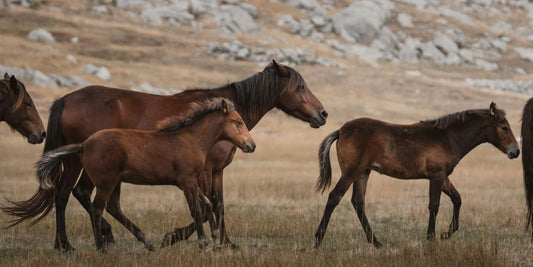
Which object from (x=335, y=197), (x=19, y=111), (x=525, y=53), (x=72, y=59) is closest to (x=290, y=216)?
(x=335, y=197)

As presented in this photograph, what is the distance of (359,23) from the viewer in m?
108

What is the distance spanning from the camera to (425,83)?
74.8 m

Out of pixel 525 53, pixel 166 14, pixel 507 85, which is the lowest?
pixel 166 14

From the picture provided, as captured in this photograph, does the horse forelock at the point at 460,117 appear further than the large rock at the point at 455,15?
No

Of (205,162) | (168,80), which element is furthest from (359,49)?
(205,162)

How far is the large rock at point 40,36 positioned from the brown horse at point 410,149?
2777 inches

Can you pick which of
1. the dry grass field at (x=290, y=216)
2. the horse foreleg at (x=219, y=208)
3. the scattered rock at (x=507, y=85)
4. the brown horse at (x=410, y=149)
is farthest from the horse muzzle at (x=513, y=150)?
the scattered rock at (x=507, y=85)

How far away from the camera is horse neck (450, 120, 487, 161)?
29.6 ft

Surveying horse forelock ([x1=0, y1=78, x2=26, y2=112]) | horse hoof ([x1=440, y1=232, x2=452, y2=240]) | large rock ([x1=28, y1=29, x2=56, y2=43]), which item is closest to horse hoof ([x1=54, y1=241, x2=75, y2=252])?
horse forelock ([x1=0, y1=78, x2=26, y2=112])

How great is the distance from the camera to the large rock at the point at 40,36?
73.5 metres

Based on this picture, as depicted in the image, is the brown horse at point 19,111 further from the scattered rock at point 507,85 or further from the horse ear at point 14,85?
the scattered rock at point 507,85

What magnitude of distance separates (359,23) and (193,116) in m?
103

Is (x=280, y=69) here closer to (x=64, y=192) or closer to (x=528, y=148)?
(x=64, y=192)

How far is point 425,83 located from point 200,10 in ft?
146
